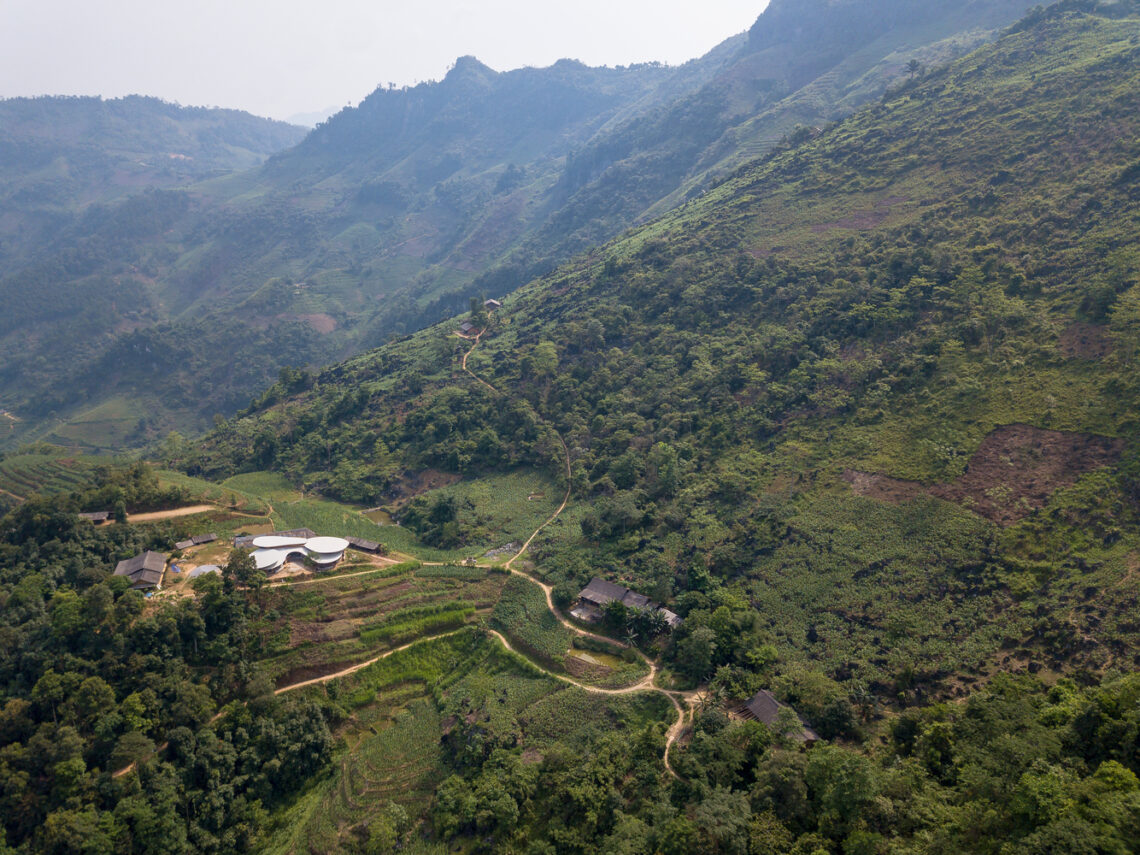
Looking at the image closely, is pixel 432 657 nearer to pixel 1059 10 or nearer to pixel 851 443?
pixel 851 443

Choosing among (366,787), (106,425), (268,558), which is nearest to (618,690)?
(366,787)

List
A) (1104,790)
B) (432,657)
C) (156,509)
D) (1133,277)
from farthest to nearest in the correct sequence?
(156,509)
(1133,277)
(432,657)
(1104,790)

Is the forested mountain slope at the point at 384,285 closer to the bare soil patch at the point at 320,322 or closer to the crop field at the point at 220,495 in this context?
the bare soil patch at the point at 320,322

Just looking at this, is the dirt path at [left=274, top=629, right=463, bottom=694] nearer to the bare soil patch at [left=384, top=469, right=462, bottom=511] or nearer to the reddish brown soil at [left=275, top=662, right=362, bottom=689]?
the reddish brown soil at [left=275, top=662, right=362, bottom=689]

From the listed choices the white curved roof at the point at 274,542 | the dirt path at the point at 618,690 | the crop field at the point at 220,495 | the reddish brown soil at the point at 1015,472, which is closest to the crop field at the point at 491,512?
the dirt path at the point at 618,690

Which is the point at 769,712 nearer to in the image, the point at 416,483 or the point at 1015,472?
the point at 1015,472

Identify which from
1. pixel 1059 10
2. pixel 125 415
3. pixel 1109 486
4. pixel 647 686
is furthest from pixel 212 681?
pixel 1059 10

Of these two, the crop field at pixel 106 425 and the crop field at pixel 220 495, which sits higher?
the crop field at pixel 220 495
